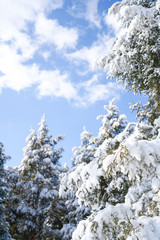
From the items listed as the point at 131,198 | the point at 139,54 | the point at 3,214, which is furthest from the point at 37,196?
the point at 139,54

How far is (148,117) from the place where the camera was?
20.4ft

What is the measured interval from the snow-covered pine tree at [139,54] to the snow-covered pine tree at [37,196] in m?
13.2

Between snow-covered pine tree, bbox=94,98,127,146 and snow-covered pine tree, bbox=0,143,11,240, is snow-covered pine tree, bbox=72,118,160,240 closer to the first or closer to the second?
snow-covered pine tree, bbox=94,98,127,146

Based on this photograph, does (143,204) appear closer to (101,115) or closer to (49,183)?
(101,115)

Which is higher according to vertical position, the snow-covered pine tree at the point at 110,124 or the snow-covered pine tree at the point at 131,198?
the snow-covered pine tree at the point at 110,124

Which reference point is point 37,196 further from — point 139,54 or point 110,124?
point 139,54

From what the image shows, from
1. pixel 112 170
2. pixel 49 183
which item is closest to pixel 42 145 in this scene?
pixel 49 183

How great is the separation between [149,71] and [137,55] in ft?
2.03

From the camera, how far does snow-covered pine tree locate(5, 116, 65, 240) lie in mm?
15836

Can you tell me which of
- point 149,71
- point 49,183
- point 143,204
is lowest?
point 143,204

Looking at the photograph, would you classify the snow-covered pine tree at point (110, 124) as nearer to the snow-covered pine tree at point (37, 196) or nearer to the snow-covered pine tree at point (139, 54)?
the snow-covered pine tree at point (139, 54)

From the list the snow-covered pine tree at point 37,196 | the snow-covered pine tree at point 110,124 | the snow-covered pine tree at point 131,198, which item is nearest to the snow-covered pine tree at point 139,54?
the snow-covered pine tree at point 131,198

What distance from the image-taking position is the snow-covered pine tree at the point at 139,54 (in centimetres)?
533

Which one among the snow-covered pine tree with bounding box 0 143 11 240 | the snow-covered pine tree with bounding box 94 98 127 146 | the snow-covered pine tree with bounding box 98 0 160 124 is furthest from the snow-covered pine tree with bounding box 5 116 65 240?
the snow-covered pine tree with bounding box 98 0 160 124
